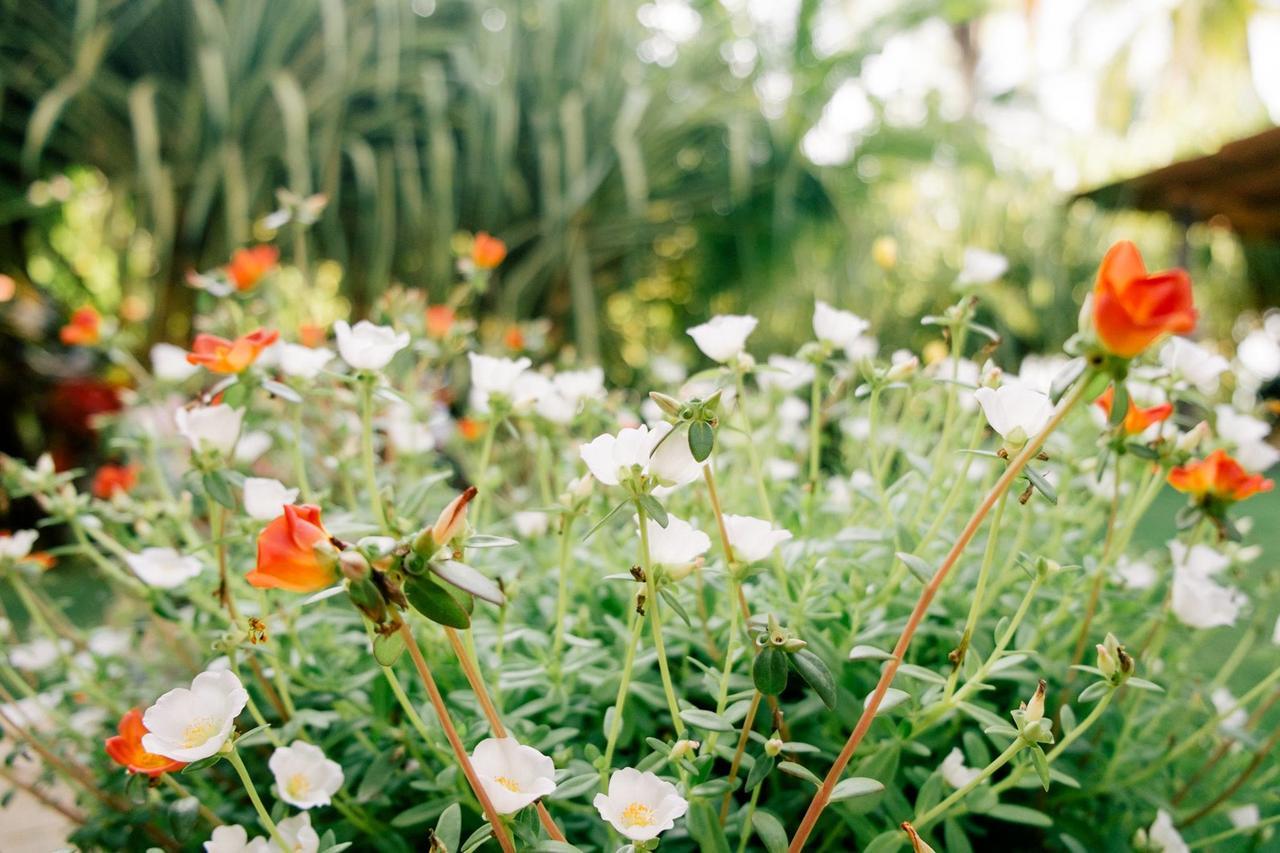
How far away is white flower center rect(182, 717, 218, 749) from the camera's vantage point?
0.47m

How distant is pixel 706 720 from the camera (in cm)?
48

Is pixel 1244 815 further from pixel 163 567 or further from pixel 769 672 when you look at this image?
pixel 163 567

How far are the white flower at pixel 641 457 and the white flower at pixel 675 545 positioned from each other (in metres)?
0.04

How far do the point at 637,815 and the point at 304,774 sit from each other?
22 cm

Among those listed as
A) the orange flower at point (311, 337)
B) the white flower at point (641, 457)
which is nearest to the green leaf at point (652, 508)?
the white flower at point (641, 457)

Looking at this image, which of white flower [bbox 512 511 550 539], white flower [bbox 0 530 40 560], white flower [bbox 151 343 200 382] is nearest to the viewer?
white flower [bbox 0 530 40 560]

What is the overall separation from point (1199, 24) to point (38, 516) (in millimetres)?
9602

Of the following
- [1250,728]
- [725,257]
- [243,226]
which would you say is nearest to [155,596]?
[1250,728]

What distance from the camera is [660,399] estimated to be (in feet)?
1.44

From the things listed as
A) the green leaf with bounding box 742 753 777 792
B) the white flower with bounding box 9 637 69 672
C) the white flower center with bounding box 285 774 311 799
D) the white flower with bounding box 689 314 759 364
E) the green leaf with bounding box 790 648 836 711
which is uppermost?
the white flower with bounding box 689 314 759 364

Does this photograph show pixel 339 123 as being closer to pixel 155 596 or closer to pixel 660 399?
pixel 155 596

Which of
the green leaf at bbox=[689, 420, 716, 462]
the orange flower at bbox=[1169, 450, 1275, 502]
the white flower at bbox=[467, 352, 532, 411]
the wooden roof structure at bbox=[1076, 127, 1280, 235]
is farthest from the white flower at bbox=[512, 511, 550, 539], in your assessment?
the wooden roof structure at bbox=[1076, 127, 1280, 235]

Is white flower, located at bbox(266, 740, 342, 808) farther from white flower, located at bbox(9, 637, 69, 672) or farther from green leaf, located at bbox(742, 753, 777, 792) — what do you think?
white flower, located at bbox(9, 637, 69, 672)

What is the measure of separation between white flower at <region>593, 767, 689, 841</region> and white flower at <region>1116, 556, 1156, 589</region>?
0.45 meters
